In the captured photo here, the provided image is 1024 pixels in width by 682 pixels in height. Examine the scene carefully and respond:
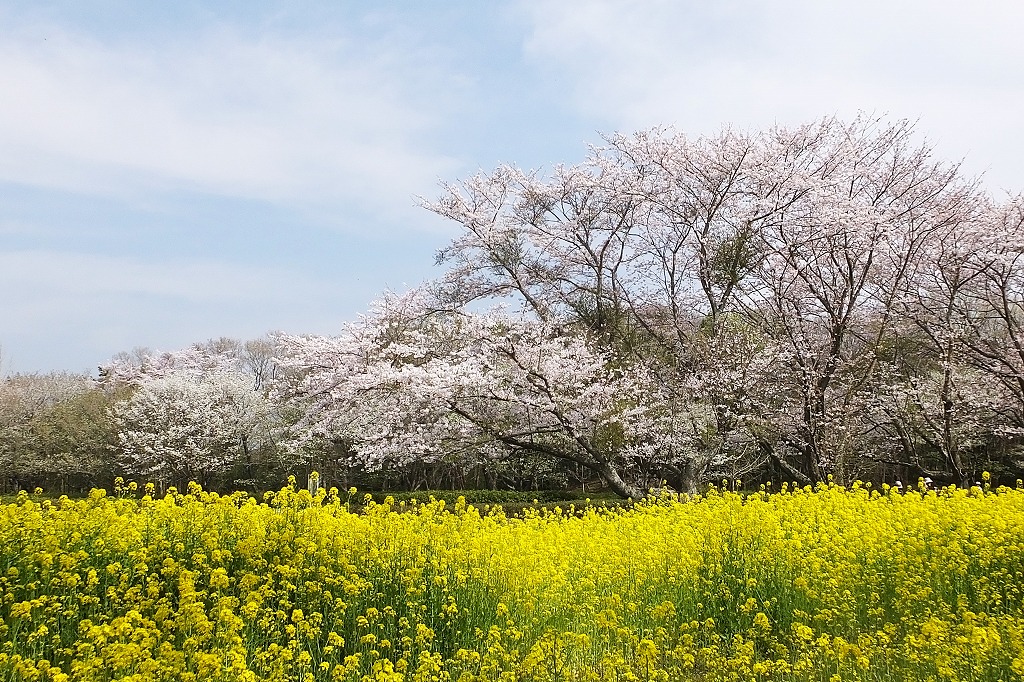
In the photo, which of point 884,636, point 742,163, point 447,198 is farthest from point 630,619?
point 447,198

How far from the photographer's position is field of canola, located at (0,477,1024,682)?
430 cm

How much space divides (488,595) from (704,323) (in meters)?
→ 11.9

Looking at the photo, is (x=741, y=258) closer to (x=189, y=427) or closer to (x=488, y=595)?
(x=488, y=595)

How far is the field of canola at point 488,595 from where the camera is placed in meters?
Answer: 4.30

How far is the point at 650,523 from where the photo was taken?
7.89 metres

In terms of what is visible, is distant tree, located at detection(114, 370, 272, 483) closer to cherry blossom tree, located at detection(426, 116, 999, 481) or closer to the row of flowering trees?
the row of flowering trees

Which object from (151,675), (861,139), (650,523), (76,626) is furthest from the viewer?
(861,139)

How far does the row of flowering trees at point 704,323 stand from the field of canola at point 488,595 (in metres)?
8.67

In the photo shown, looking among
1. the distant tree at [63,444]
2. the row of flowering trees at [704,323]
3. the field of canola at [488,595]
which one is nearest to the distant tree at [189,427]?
the distant tree at [63,444]

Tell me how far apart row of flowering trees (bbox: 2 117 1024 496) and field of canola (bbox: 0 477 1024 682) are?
8673mm

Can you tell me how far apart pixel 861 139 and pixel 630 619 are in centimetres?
1449

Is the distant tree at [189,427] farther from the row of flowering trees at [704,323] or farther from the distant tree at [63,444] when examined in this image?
the row of flowering trees at [704,323]

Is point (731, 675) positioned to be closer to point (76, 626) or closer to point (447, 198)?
point (76, 626)

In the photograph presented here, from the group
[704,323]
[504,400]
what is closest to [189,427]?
[504,400]
